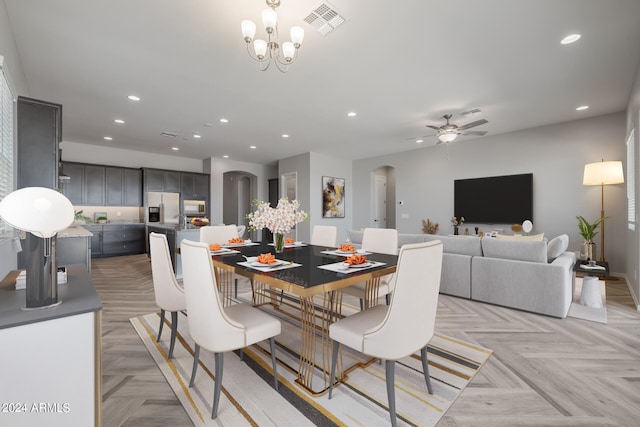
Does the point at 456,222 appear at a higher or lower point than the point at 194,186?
lower

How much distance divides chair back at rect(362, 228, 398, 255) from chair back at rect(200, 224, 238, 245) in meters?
1.65

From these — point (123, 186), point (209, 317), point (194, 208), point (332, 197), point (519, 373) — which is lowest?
point (519, 373)

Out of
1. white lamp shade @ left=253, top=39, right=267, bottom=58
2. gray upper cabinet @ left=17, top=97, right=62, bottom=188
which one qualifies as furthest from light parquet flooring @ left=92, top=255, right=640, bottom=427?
white lamp shade @ left=253, top=39, right=267, bottom=58

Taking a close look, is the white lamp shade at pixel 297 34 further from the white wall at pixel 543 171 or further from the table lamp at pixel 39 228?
the white wall at pixel 543 171

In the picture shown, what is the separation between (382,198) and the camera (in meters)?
8.91

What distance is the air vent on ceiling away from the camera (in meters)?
2.15

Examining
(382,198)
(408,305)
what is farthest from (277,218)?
(382,198)

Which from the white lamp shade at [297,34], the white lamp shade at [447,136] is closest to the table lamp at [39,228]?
the white lamp shade at [297,34]

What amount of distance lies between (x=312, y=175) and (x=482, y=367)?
5.97 meters

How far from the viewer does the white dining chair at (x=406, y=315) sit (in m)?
1.36

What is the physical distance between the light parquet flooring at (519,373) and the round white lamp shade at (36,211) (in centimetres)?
116

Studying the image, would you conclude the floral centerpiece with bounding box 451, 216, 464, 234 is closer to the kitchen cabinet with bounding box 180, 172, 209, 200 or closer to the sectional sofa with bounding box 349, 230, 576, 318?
the sectional sofa with bounding box 349, 230, 576, 318

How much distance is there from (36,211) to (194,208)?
24.0 ft

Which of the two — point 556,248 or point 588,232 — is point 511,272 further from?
point 588,232
